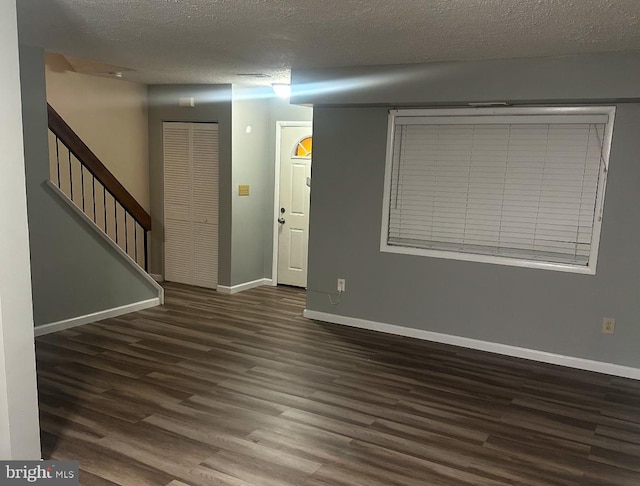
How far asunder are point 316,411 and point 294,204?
3340 millimetres

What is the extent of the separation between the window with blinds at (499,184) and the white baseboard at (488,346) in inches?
27.2

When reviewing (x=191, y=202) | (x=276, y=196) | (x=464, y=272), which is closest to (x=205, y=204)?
(x=191, y=202)

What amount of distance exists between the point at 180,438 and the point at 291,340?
5.72 feet

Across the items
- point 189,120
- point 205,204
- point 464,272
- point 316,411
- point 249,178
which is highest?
point 189,120

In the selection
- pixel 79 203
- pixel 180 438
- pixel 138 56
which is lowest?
pixel 180 438

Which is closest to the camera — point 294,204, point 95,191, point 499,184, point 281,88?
point 499,184

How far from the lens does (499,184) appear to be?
4.27m

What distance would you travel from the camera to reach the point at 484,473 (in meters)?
2.58

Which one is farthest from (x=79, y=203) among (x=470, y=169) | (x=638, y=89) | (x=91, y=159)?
(x=638, y=89)

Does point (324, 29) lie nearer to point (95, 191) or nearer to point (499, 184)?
point (499, 184)

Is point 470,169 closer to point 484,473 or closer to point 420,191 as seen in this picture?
point 420,191

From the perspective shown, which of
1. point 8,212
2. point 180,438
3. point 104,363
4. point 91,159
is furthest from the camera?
point 91,159

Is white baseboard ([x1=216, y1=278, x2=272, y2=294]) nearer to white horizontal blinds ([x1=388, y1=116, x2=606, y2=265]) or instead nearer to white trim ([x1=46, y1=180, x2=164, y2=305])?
white trim ([x1=46, y1=180, x2=164, y2=305])

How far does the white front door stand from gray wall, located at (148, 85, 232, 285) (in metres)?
0.69
